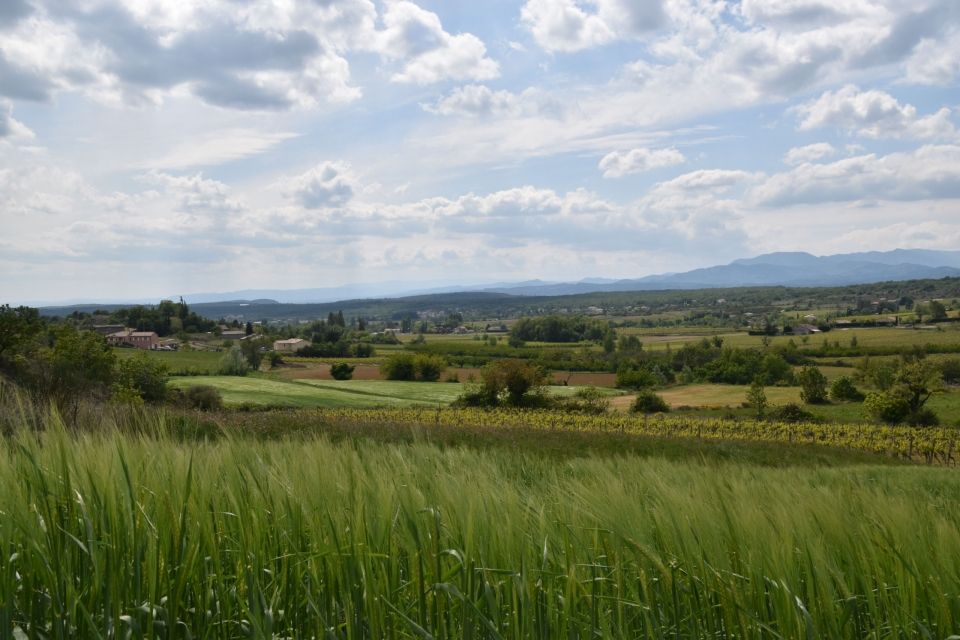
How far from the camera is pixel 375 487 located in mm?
2852

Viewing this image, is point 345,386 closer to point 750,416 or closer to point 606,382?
point 606,382

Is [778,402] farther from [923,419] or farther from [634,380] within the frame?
[634,380]

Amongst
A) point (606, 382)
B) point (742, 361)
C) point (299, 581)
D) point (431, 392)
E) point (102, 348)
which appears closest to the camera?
point (299, 581)

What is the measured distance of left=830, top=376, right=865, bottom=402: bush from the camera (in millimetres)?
67000

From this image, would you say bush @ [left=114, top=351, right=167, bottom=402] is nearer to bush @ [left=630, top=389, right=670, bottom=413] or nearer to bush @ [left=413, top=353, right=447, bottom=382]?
bush @ [left=630, top=389, right=670, bottom=413]

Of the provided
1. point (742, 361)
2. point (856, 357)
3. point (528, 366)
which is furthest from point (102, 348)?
point (856, 357)

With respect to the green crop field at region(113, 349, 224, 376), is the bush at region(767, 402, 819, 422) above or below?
below

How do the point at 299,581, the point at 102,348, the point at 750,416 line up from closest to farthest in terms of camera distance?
the point at 299,581, the point at 102,348, the point at 750,416

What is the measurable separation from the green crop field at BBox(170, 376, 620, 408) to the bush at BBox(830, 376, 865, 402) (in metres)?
19.9

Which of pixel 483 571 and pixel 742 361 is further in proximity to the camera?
pixel 742 361

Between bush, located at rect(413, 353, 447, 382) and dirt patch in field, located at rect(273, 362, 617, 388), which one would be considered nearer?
dirt patch in field, located at rect(273, 362, 617, 388)

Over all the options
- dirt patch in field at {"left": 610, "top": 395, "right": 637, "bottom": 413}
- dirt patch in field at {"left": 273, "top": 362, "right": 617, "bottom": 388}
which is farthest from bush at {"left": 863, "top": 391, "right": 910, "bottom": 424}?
dirt patch in field at {"left": 273, "top": 362, "right": 617, "bottom": 388}

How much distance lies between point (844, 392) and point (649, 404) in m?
20.2

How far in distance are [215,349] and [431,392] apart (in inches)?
1537
